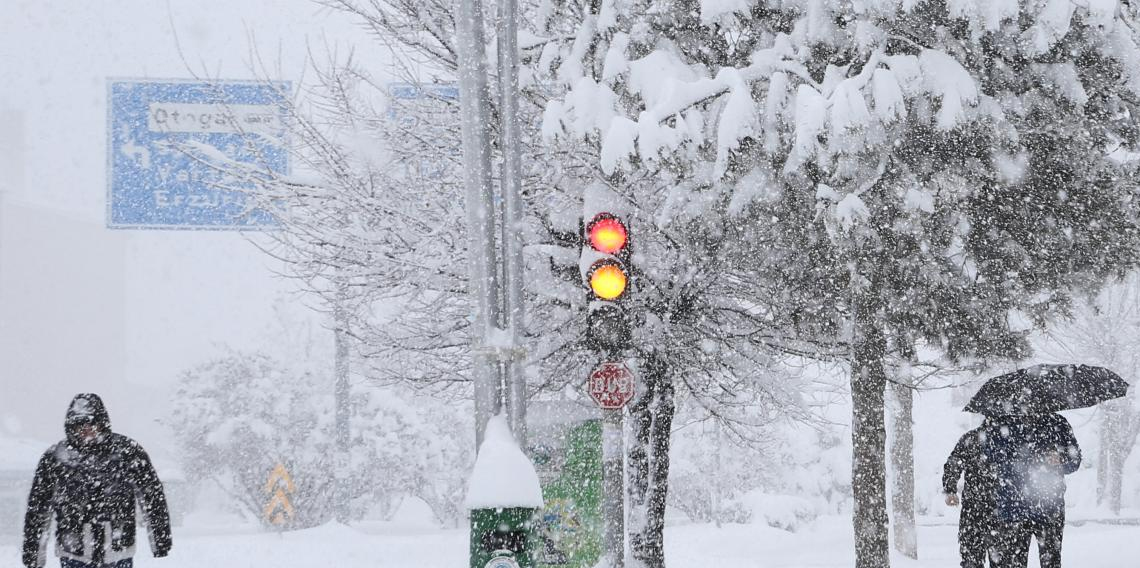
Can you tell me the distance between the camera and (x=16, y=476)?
159 ft

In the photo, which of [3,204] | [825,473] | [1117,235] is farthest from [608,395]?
[3,204]

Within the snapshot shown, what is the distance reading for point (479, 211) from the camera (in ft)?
20.2

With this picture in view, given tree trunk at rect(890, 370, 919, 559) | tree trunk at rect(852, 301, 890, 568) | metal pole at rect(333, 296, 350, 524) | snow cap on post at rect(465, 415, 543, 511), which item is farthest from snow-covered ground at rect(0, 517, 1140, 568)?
snow cap on post at rect(465, 415, 543, 511)

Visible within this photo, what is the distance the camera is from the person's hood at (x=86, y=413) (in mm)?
6395

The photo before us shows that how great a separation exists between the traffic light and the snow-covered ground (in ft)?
24.0

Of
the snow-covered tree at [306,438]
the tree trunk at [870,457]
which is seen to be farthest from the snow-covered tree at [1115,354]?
the tree trunk at [870,457]

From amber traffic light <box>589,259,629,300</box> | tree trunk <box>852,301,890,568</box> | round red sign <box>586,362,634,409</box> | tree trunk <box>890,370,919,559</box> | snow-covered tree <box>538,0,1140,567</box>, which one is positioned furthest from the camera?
tree trunk <box>890,370,919,559</box>

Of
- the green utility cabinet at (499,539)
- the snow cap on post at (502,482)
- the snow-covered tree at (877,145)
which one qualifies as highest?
the snow-covered tree at (877,145)

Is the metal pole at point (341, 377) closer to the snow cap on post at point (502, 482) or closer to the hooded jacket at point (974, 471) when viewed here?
the snow cap on post at point (502, 482)

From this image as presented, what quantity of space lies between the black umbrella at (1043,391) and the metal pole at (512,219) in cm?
399

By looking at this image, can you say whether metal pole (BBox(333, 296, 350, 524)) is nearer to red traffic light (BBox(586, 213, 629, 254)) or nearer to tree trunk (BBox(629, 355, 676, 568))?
tree trunk (BBox(629, 355, 676, 568))

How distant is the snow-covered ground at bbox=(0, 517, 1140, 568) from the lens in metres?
13.2

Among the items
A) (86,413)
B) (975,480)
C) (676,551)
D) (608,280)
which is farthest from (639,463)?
(676,551)

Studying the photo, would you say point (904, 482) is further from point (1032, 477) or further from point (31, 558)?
point (31, 558)
